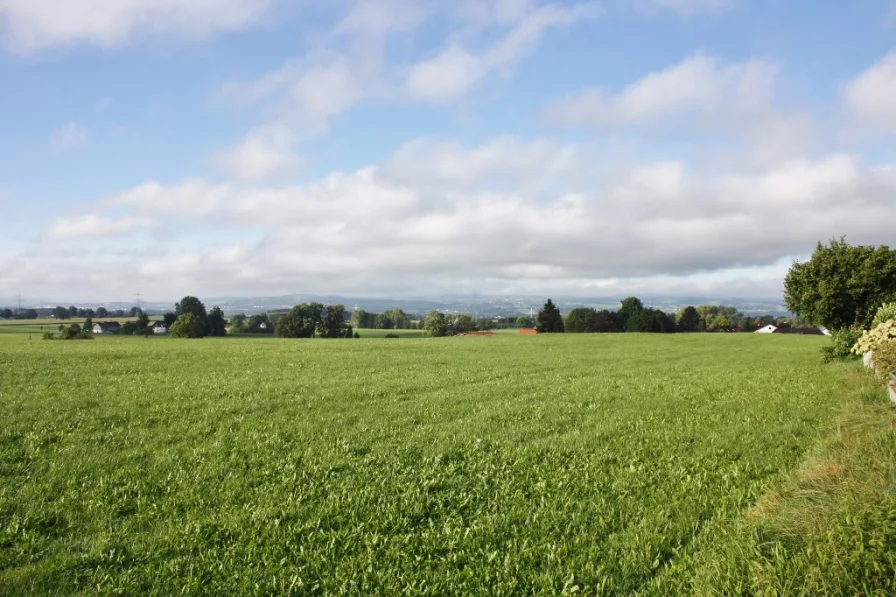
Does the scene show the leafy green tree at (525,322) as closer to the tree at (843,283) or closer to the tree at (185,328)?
the tree at (185,328)

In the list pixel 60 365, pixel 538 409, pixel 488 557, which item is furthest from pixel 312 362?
pixel 488 557

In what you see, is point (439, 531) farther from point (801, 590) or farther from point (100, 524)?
point (100, 524)

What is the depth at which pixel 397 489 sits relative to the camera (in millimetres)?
7684

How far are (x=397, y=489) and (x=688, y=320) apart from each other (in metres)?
120

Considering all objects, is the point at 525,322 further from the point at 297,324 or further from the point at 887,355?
the point at 887,355

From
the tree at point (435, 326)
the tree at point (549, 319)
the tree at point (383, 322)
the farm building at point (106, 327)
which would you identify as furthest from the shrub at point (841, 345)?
the tree at point (383, 322)

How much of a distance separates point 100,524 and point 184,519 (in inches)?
38.5

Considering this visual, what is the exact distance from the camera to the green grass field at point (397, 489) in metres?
5.35

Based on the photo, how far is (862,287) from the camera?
Result: 1070 inches

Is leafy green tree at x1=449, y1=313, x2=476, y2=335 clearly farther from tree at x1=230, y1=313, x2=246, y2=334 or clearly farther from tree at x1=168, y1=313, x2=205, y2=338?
tree at x1=168, y1=313, x2=205, y2=338

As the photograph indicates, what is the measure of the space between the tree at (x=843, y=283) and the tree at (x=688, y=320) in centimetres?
8601

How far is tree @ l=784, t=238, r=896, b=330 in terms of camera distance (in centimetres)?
2708

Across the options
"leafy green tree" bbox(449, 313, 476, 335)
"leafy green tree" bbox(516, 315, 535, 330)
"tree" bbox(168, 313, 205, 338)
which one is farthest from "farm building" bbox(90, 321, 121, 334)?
"leafy green tree" bbox(516, 315, 535, 330)

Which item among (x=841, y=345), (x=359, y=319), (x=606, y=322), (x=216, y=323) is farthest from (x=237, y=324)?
(x=841, y=345)
